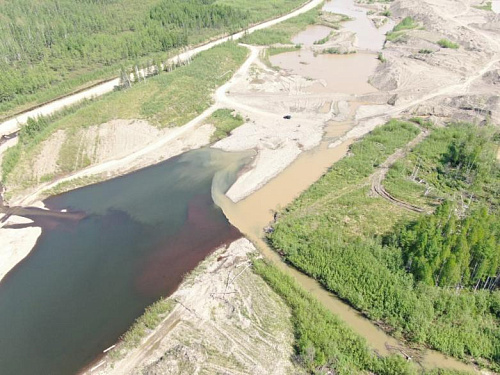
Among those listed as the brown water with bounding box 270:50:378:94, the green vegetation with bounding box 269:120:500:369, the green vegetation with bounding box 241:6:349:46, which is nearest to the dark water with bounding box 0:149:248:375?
the green vegetation with bounding box 269:120:500:369

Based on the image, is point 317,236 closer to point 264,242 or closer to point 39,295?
point 264,242

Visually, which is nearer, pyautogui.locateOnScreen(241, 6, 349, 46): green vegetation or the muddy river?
the muddy river

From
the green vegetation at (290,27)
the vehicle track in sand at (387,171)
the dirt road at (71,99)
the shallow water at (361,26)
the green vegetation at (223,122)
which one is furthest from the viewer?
the shallow water at (361,26)

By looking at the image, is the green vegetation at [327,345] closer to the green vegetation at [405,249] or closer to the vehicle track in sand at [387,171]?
the green vegetation at [405,249]

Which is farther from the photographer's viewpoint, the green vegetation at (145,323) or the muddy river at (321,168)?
the muddy river at (321,168)

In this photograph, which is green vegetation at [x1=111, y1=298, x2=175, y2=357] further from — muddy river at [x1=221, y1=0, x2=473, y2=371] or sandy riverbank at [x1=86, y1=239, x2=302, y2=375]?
muddy river at [x1=221, y1=0, x2=473, y2=371]

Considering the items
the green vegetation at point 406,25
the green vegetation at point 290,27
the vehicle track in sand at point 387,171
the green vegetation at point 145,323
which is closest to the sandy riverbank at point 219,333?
the green vegetation at point 145,323

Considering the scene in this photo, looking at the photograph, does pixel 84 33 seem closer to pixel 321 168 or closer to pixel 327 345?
pixel 321 168
